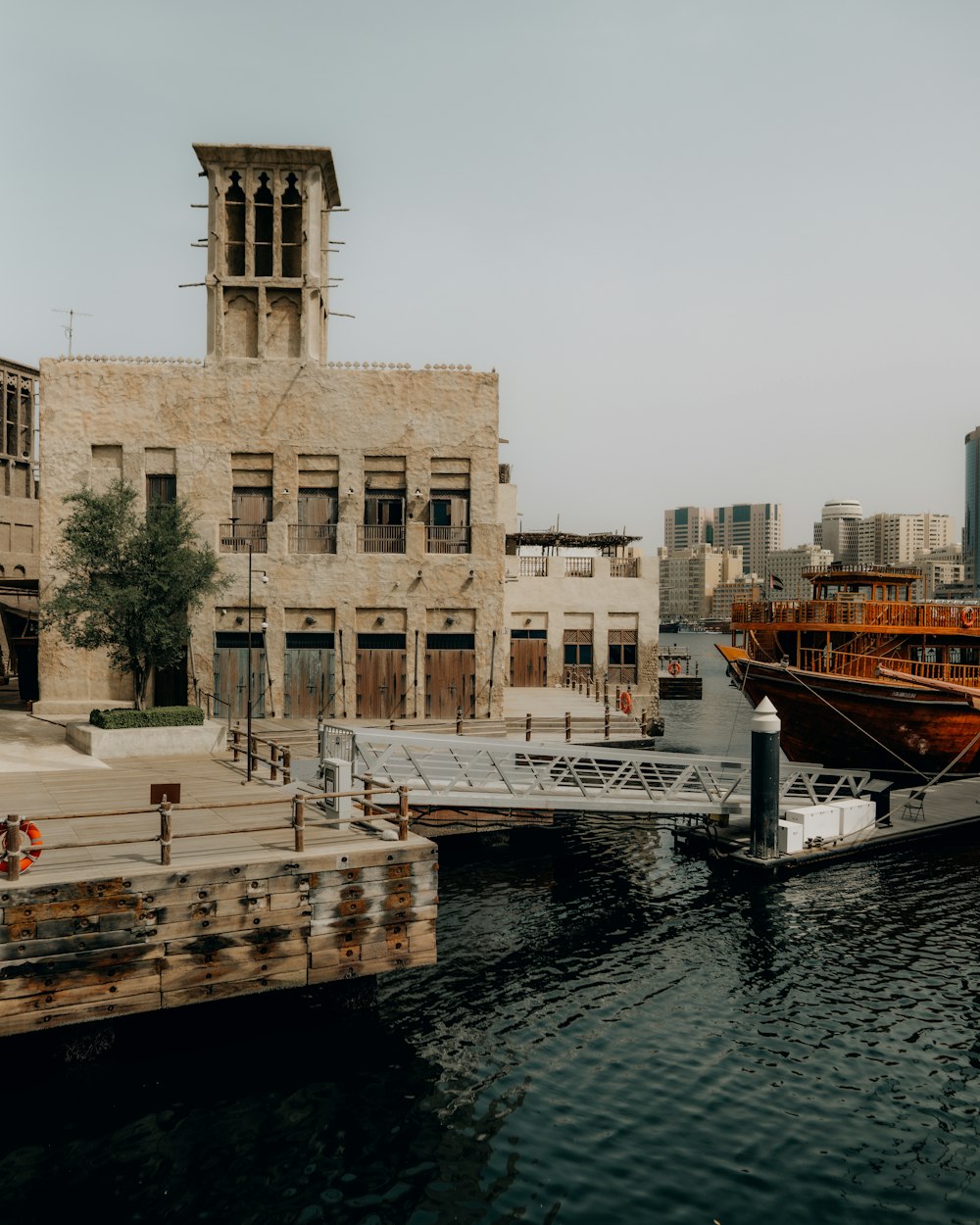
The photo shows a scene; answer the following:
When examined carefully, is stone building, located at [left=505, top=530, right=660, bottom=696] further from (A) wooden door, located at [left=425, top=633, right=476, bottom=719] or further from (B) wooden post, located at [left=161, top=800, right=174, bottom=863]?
(B) wooden post, located at [left=161, top=800, right=174, bottom=863]

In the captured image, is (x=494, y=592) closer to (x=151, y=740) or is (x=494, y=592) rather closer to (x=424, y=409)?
(x=424, y=409)

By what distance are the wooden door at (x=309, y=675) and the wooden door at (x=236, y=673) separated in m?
0.94

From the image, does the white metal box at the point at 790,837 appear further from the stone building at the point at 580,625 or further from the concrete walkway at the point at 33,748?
the stone building at the point at 580,625

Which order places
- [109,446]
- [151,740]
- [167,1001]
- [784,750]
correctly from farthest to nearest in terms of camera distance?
[784,750] < [109,446] < [151,740] < [167,1001]

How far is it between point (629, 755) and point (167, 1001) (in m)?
15.2

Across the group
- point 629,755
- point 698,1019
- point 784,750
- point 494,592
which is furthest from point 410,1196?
point 784,750

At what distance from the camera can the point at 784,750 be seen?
143 ft

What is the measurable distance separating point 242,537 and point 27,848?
24444 millimetres

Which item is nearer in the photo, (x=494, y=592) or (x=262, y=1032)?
(x=262, y=1032)

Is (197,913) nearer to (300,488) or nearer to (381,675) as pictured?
(381,675)

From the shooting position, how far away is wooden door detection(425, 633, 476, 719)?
37.9m

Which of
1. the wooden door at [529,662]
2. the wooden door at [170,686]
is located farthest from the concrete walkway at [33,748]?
the wooden door at [529,662]

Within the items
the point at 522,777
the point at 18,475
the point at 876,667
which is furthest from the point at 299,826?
the point at 18,475

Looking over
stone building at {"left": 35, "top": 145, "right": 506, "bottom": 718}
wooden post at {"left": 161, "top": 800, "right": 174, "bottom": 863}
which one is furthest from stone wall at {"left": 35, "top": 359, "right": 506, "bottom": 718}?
wooden post at {"left": 161, "top": 800, "right": 174, "bottom": 863}
